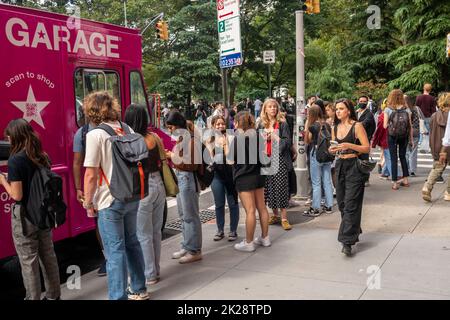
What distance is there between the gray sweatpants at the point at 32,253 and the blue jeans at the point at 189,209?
151 centimetres

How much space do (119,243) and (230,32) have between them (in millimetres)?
4733

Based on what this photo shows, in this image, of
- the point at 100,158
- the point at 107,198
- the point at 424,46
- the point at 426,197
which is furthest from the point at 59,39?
the point at 424,46

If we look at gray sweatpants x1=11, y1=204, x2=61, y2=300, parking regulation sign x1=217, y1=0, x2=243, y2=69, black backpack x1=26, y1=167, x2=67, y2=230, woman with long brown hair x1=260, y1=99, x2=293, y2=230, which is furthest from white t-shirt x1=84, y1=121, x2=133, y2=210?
parking regulation sign x1=217, y1=0, x2=243, y2=69

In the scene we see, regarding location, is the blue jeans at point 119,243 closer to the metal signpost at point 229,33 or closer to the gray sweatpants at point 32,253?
the gray sweatpants at point 32,253

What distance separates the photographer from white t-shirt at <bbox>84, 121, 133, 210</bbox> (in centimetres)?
383

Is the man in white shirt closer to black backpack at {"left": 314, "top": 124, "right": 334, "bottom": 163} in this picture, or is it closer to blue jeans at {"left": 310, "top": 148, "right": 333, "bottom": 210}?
black backpack at {"left": 314, "top": 124, "right": 334, "bottom": 163}

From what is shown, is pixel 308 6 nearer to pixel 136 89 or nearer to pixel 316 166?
pixel 316 166

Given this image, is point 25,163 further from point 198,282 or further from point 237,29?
point 237,29

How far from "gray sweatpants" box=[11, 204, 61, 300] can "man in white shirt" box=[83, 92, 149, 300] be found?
567 millimetres

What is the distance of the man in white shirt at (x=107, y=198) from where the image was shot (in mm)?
3855

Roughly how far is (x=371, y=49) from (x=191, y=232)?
25047 millimetres

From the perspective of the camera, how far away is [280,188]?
6602 mm

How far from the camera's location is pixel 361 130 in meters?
5.38
